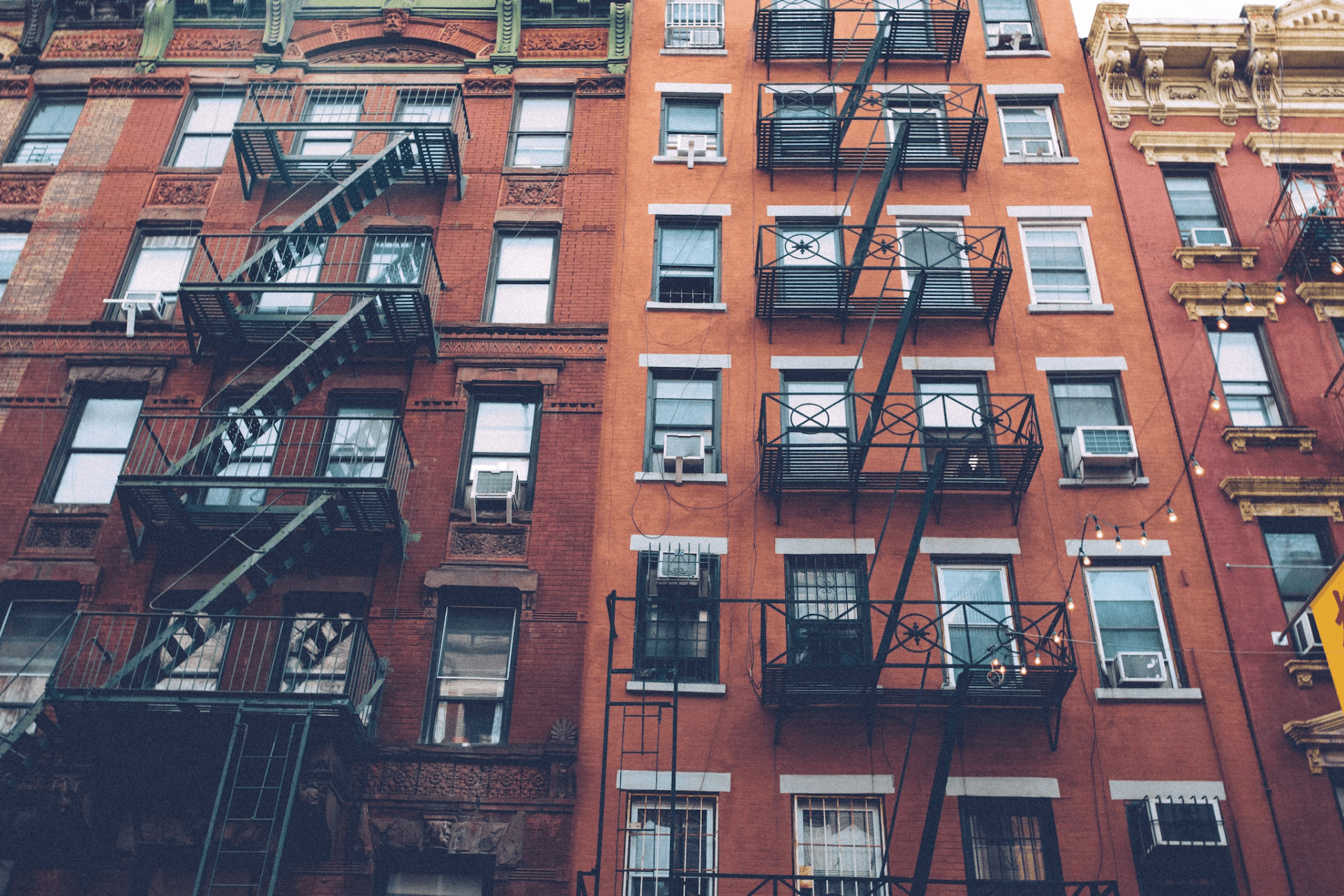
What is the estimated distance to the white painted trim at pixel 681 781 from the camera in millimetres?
13734

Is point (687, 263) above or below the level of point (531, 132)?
below

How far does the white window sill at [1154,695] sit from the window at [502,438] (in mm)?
8183

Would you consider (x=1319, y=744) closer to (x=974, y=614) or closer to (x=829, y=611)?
(x=974, y=614)

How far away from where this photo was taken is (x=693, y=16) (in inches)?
845

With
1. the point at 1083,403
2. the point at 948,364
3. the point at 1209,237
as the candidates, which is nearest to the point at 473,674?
the point at 948,364

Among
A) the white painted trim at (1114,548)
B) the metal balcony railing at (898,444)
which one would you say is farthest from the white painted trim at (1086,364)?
the white painted trim at (1114,548)

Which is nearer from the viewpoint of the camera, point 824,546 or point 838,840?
point 838,840

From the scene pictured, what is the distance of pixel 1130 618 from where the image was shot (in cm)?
1502

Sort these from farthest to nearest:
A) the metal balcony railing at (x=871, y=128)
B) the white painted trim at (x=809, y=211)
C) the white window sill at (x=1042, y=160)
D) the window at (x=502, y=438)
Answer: the white window sill at (x=1042, y=160), the metal balcony railing at (x=871, y=128), the white painted trim at (x=809, y=211), the window at (x=502, y=438)

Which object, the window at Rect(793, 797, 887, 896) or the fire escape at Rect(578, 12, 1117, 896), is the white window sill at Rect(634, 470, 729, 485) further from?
the window at Rect(793, 797, 887, 896)

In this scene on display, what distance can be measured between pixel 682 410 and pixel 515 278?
3782 millimetres

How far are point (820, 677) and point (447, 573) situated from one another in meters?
5.24

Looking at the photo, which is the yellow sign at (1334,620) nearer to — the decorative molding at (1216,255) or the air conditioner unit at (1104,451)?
the air conditioner unit at (1104,451)

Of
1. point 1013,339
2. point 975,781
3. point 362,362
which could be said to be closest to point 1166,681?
point 975,781
